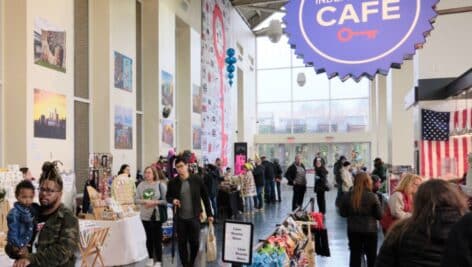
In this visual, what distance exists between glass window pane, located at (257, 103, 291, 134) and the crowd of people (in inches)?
483

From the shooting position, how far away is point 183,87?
1330 cm

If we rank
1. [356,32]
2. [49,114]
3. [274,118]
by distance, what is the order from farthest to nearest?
[274,118] → [49,114] → [356,32]

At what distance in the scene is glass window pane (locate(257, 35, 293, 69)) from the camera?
75.9 ft

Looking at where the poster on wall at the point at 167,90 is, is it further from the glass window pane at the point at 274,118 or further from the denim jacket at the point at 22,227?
the glass window pane at the point at 274,118

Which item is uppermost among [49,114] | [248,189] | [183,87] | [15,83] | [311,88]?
[311,88]

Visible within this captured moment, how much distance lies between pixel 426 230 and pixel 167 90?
395 inches

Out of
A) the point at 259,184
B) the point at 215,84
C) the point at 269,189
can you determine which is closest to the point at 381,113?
the point at 269,189

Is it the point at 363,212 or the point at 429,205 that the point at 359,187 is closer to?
the point at 363,212

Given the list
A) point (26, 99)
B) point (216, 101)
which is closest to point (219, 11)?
point (216, 101)

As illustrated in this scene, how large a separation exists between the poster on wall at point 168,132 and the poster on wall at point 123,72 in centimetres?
187

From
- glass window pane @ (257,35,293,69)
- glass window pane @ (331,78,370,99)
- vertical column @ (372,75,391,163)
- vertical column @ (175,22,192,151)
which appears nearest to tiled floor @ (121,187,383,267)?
vertical column @ (175,22,192,151)

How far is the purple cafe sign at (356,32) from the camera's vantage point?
2.08m

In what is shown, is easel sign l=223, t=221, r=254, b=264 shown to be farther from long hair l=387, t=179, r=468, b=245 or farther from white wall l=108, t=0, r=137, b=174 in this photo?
white wall l=108, t=0, r=137, b=174

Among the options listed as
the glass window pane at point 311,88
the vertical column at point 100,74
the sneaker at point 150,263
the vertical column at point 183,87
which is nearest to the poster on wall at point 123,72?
the vertical column at point 100,74
